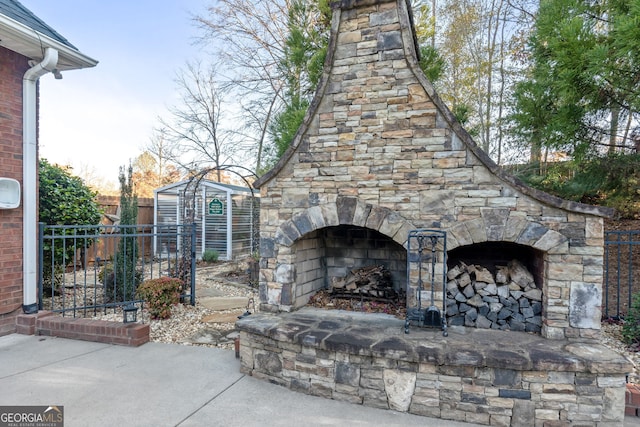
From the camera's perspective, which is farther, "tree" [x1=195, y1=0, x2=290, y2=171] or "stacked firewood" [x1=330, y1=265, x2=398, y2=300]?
"tree" [x1=195, y1=0, x2=290, y2=171]

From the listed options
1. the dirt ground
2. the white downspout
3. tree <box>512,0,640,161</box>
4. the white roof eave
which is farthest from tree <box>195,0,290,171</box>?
the dirt ground

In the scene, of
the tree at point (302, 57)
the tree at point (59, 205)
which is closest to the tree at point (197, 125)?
the tree at point (302, 57)

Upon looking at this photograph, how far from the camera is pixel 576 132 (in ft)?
16.4

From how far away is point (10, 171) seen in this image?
4.25 m

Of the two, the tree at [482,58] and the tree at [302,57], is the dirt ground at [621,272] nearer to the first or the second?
the tree at [482,58]

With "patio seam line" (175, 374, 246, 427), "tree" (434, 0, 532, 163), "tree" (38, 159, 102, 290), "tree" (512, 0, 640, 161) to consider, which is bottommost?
"patio seam line" (175, 374, 246, 427)

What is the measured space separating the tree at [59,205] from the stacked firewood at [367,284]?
12.3 ft

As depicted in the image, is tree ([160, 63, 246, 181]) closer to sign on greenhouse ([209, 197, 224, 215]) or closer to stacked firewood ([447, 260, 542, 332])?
sign on greenhouse ([209, 197, 224, 215])

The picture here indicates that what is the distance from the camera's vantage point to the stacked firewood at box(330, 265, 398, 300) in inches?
164

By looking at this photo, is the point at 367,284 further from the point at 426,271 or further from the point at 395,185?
the point at 395,185

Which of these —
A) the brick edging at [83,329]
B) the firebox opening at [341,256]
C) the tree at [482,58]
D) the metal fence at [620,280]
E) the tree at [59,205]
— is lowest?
the brick edging at [83,329]

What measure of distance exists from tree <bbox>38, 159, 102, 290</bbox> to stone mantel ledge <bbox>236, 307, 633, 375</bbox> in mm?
3690

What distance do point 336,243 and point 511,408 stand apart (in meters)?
2.61

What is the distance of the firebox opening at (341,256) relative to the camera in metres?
4.27
